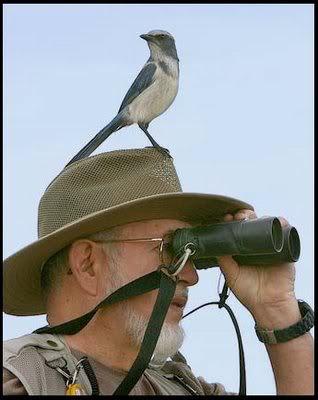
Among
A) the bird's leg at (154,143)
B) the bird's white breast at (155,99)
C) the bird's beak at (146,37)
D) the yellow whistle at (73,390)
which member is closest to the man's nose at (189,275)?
the bird's leg at (154,143)

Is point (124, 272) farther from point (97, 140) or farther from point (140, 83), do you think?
point (140, 83)

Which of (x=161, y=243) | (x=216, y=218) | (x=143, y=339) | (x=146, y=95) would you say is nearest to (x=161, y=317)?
(x=143, y=339)

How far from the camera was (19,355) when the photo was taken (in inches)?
146

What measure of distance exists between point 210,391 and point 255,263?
0.63 metres

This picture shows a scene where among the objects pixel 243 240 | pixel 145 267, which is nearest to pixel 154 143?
pixel 145 267

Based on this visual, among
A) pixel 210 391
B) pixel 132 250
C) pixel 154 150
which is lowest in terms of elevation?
pixel 210 391

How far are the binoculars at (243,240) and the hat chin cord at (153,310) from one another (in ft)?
0.20

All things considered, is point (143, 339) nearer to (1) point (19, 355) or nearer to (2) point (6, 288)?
(1) point (19, 355)

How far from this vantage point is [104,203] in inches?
165

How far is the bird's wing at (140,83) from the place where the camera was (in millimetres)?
4656

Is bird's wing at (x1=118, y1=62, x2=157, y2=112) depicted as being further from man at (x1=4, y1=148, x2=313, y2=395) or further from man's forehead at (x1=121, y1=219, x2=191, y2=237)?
man's forehead at (x1=121, y1=219, x2=191, y2=237)

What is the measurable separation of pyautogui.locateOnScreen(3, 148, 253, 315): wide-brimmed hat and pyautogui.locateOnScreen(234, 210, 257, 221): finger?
0.14 ft

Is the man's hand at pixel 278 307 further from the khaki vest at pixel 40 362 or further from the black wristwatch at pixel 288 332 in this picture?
the khaki vest at pixel 40 362

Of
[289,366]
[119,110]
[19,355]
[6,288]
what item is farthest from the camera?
[119,110]
